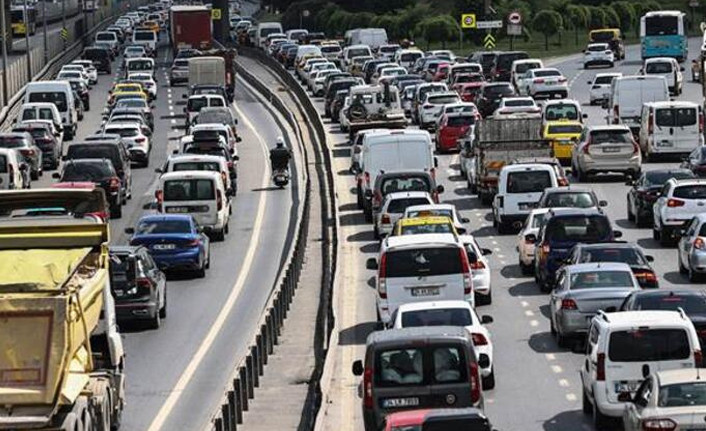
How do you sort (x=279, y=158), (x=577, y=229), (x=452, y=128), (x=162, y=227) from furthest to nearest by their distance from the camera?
(x=452, y=128)
(x=279, y=158)
(x=162, y=227)
(x=577, y=229)

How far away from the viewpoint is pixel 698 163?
184 ft

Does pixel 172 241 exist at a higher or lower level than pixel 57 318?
lower

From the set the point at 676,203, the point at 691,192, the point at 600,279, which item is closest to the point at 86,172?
the point at 676,203

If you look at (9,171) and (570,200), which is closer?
(570,200)

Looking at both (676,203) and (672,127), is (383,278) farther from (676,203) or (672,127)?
A: (672,127)

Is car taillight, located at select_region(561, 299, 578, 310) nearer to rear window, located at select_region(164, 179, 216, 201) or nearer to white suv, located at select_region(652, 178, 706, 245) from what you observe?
white suv, located at select_region(652, 178, 706, 245)

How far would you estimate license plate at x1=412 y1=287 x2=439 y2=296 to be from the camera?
3538 centimetres

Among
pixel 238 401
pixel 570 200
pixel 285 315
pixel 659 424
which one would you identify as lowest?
pixel 285 315

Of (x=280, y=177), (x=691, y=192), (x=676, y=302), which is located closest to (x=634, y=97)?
(x=280, y=177)

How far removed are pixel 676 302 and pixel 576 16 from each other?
360ft

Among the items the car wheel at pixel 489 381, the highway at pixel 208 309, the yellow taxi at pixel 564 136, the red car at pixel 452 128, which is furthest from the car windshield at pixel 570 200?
the red car at pixel 452 128

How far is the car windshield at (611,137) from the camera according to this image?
59719 millimetres

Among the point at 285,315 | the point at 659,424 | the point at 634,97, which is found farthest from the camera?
the point at 634,97

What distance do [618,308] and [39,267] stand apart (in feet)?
36.8
